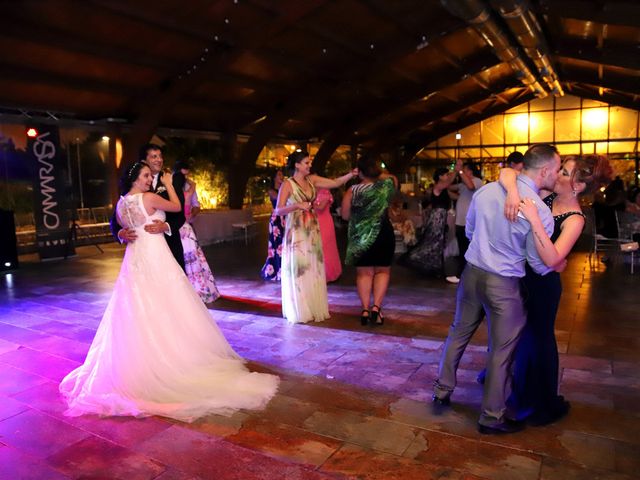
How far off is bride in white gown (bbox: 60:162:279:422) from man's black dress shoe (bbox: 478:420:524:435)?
3.81 ft

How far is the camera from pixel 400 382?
3225mm

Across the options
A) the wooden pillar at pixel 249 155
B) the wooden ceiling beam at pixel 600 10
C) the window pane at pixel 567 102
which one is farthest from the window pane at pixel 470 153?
the wooden ceiling beam at pixel 600 10

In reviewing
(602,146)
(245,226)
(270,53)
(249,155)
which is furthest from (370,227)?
(602,146)

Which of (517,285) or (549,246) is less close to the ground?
(549,246)

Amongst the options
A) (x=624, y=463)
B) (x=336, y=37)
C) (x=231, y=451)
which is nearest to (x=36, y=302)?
(x=231, y=451)

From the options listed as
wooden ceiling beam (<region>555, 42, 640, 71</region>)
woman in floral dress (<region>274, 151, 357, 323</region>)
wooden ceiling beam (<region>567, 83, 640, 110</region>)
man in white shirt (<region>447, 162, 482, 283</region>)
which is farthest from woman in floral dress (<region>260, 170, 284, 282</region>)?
wooden ceiling beam (<region>567, 83, 640, 110</region>)

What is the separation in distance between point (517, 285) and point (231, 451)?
59.8 inches

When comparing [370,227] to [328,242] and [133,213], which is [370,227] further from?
[328,242]

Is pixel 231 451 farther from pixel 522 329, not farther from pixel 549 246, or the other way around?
pixel 549 246

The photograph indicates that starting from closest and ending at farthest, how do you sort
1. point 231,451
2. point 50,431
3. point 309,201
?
1. point 231,451
2. point 50,431
3. point 309,201

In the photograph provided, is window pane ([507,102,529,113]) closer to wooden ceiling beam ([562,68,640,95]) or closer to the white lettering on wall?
wooden ceiling beam ([562,68,640,95])

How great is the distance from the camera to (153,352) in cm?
316

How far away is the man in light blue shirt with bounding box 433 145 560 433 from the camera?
2359 mm

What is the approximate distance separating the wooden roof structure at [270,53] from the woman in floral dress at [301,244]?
4.61 metres
